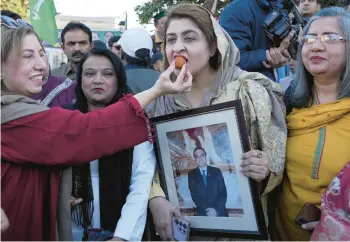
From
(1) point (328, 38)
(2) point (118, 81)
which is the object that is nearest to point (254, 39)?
(1) point (328, 38)

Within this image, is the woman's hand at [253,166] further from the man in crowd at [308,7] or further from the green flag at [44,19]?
the green flag at [44,19]

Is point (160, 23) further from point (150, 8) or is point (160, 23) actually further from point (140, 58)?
point (150, 8)

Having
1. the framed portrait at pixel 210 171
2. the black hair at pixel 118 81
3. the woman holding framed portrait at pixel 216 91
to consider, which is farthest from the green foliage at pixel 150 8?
the framed portrait at pixel 210 171

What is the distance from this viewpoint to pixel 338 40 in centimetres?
224

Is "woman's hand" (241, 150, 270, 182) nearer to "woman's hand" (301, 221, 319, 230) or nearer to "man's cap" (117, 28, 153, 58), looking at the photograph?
"woman's hand" (301, 221, 319, 230)

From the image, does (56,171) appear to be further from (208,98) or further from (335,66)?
(335,66)

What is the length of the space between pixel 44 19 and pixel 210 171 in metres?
5.25

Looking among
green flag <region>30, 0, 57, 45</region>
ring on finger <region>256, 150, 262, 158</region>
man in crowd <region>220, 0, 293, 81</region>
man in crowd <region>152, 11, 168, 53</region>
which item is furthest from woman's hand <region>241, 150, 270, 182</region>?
green flag <region>30, 0, 57, 45</region>

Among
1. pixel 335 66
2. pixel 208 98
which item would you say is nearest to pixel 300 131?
pixel 335 66

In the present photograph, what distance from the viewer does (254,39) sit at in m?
3.14

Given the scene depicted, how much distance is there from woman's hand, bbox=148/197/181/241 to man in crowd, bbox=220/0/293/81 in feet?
4.50

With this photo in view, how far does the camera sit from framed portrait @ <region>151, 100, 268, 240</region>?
200cm

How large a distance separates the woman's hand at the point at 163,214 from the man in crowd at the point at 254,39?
137 cm

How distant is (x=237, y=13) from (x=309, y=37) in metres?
0.92
